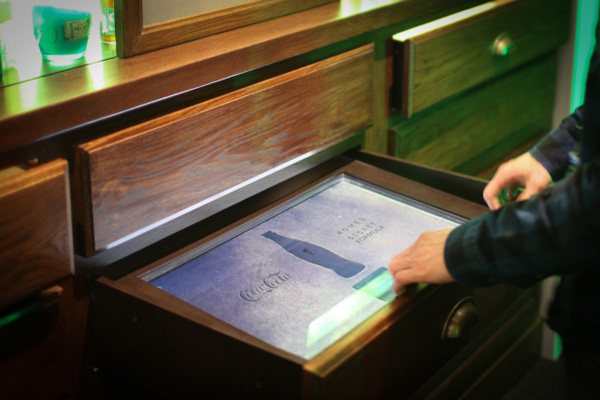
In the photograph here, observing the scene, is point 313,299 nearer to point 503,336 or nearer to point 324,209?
point 324,209

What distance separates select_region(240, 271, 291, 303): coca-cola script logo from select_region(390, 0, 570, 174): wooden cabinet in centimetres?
45

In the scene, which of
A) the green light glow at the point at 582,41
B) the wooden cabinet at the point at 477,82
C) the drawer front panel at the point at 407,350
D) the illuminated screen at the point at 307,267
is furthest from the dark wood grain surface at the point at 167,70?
the green light glow at the point at 582,41

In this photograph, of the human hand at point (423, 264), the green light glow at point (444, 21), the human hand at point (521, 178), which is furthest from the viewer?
the green light glow at point (444, 21)

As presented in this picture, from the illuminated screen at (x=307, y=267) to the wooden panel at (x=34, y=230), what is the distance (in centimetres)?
14

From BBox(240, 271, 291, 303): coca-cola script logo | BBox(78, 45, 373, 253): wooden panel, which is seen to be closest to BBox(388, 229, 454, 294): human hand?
BBox(240, 271, 291, 303): coca-cola script logo

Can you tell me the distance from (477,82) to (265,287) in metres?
0.69

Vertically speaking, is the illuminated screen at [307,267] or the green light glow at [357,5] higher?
the green light glow at [357,5]

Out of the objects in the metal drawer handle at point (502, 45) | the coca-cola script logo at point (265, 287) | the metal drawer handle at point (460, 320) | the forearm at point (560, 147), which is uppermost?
the metal drawer handle at point (502, 45)

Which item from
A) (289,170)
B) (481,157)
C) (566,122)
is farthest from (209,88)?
(481,157)

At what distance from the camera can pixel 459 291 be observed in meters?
0.89

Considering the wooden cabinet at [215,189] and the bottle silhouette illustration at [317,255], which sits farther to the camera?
the bottle silhouette illustration at [317,255]

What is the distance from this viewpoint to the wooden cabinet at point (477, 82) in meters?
1.24

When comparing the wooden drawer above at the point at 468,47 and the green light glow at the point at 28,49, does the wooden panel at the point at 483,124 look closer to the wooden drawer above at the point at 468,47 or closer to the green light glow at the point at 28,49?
the wooden drawer above at the point at 468,47

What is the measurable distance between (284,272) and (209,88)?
253 millimetres
